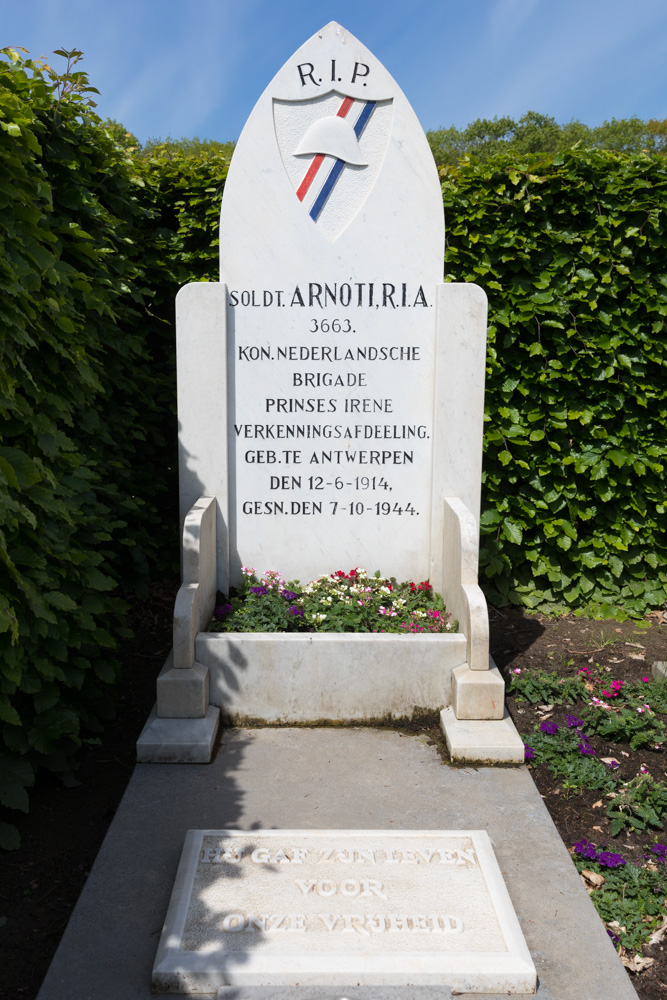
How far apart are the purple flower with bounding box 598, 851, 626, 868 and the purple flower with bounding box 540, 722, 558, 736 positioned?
935 millimetres

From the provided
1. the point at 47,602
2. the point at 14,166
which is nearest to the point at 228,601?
the point at 47,602

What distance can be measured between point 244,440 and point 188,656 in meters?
1.44

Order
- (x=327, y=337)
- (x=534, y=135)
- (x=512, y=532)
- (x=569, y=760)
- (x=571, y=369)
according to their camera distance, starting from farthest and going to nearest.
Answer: (x=534, y=135) → (x=512, y=532) → (x=571, y=369) → (x=327, y=337) → (x=569, y=760)

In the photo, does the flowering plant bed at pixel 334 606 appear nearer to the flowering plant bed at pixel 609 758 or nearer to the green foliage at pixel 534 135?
the flowering plant bed at pixel 609 758

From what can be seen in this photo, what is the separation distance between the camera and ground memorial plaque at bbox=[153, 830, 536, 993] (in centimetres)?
236

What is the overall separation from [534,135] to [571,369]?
51161 millimetres

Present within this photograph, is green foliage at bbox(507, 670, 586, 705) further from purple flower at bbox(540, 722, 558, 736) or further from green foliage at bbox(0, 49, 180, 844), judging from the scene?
green foliage at bbox(0, 49, 180, 844)

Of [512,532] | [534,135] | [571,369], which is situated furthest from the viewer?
[534,135]

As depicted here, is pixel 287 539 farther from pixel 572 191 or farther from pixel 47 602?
pixel 572 191

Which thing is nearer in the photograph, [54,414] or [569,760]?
[54,414]

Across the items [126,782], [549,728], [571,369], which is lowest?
[126,782]

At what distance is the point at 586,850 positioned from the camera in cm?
320

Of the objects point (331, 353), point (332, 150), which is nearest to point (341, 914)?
point (331, 353)

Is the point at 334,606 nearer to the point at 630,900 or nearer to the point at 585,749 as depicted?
the point at 585,749
